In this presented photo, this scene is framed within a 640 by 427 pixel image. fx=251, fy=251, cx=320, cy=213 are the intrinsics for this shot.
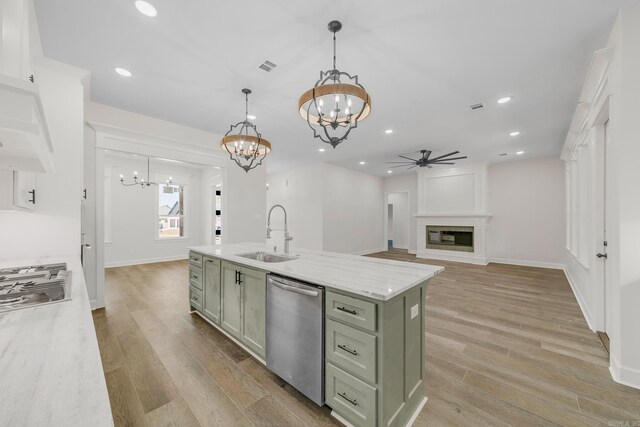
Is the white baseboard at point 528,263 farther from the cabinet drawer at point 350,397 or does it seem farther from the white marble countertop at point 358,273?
the cabinet drawer at point 350,397

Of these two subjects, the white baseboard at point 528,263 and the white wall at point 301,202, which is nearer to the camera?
the white baseboard at point 528,263

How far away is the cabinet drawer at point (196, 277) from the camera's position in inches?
119

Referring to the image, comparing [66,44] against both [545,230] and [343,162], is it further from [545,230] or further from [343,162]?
[545,230]

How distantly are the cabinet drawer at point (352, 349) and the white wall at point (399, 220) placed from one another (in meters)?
8.84

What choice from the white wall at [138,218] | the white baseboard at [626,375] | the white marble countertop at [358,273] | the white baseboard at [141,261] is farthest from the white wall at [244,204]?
the white baseboard at [626,375]

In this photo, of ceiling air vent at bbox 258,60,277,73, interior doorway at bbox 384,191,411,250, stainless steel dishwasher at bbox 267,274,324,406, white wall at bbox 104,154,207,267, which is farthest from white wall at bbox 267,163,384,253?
stainless steel dishwasher at bbox 267,274,324,406

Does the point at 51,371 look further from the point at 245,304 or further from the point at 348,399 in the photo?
the point at 245,304

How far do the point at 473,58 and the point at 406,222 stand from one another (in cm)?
797

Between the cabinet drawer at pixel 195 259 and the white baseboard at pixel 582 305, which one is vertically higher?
the cabinet drawer at pixel 195 259

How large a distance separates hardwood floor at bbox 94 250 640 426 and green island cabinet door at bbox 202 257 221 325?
195mm

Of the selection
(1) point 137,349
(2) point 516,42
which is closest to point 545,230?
(2) point 516,42

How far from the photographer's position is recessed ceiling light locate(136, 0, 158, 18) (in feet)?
6.20

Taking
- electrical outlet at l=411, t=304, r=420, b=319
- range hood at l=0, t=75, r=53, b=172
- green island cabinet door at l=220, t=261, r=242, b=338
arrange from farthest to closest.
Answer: green island cabinet door at l=220, t=261, r=242, b=338 → electrical outlet at l=411, t=304, r=420, b=319 → range hood at l=0, t=75, r=53, b=172

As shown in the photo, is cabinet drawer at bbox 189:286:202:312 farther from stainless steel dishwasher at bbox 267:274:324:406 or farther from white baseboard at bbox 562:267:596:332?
white baseboard at bbox 562:267:596:332
